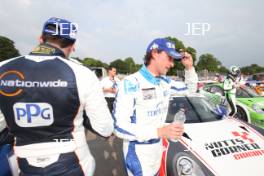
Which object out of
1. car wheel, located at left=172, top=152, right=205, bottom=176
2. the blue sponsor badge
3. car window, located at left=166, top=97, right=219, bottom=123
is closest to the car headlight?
car window, located at left=166, top=97, right=219, bottom=123

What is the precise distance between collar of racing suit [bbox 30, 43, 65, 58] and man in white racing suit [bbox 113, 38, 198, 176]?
28.8 inches

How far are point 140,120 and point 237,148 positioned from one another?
189 cm

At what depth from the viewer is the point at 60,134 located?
1.75 meters

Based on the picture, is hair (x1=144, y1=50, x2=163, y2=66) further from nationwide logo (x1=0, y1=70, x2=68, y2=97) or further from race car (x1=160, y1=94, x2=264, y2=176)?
race car (x1=160, y1=94, x2=264, y2=176)

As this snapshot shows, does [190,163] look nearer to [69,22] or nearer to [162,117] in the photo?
[162,117]

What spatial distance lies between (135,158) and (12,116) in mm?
1098

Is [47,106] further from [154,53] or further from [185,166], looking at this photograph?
[185,166]

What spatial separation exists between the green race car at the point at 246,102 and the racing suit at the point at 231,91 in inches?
7.4

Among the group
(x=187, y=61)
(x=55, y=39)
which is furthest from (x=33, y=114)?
(x=187, y=61)

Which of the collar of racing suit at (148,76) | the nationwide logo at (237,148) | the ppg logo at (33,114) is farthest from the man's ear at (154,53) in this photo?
the nationwide logo at (237,148)

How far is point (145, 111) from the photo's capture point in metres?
2.38

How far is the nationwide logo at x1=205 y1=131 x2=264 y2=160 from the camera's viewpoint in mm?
3467

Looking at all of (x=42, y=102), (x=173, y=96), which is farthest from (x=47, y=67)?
(x=173, y=96)

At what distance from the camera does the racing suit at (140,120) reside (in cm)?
230
